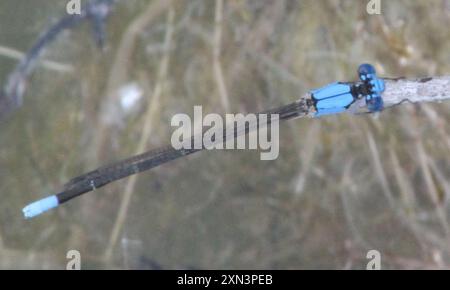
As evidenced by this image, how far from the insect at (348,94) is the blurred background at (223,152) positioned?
27 centimetres

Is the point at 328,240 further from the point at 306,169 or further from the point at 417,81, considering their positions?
the point at 417,81

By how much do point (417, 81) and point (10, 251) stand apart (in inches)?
39.8

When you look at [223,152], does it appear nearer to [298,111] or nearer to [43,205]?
[298,111]

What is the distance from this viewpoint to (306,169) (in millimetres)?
1318

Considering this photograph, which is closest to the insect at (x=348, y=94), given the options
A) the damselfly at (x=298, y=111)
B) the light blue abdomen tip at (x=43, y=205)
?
the damselfly at (x=298, y=111)

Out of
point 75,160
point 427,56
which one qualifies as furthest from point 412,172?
point 75,160

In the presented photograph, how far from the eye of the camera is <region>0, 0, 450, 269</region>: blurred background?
1293 millimetres

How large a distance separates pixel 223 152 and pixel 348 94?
413mm

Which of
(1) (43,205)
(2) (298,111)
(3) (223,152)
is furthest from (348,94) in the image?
(1) (43,205)

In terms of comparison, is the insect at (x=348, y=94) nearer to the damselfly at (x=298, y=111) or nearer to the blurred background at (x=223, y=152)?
the damselfly at (x=298, y=111)

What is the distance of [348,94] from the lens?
1.00m

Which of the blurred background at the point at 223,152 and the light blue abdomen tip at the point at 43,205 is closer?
the light blue abdomen tip at the point at 43,205

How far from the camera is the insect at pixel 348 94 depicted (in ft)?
3.29

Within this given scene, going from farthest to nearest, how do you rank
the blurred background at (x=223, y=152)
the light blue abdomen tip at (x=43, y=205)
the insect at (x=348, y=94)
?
the blurred background at (x=223, y=152)
the light blue abdomen tip at (x=43, y=205)
the insect at (x=348, y=94)
